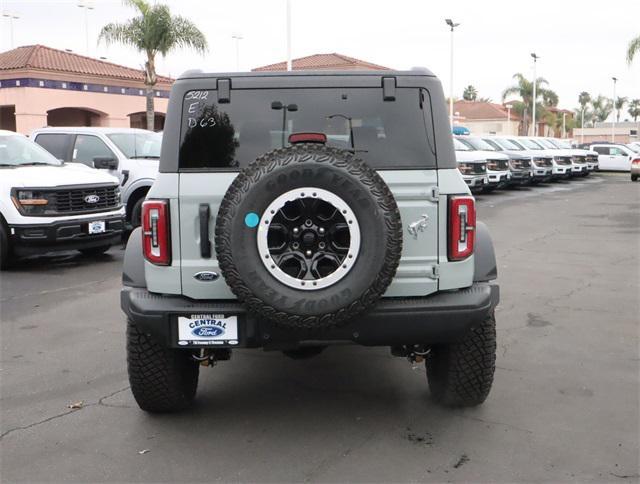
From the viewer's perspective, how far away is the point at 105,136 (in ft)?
38.1

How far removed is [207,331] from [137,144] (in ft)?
28.6

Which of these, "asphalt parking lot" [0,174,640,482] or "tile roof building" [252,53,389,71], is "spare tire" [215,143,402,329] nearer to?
"asphalt parking lot" [0,174,640,482]

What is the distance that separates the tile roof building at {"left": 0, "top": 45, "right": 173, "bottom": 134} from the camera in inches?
1148

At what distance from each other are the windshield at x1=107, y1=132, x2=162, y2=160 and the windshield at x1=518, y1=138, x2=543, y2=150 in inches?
725

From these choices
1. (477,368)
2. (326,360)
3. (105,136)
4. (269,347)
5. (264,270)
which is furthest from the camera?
(105,136)

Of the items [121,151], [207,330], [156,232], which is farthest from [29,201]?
Result: [207,330]

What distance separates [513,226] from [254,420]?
10.3m

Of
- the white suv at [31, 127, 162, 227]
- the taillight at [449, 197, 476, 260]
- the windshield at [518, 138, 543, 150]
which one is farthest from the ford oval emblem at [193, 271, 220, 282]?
the windshield at [518, 138, 543, 150]

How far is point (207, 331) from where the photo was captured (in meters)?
3.68

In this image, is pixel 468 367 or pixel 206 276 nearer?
pixel 206 276

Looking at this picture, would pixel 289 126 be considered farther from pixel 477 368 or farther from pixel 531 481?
pixel 531 481

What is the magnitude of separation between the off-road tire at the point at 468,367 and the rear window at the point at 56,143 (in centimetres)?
906

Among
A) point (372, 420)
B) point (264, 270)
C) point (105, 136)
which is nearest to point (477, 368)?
point (372, 420)

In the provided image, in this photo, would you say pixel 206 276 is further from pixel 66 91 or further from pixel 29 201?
pixel 66 91
